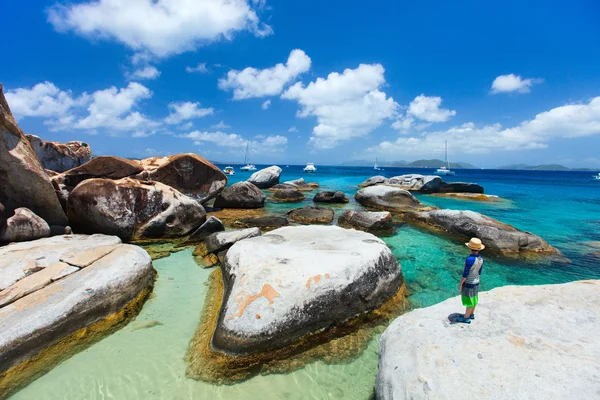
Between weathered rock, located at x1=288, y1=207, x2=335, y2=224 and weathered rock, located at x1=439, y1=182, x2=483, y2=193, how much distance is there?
85.1 feet

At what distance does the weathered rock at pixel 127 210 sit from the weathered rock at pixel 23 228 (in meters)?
1.87

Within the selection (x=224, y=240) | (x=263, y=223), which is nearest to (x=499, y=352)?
(x=224, y=240)

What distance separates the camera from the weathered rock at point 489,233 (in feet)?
40.3

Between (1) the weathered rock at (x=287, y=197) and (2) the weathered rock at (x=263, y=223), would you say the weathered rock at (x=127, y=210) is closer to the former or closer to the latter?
(2) the weathered rock at (x=263, y=223)

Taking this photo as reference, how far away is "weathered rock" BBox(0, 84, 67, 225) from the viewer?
8.96m

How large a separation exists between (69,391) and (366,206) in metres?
22.3

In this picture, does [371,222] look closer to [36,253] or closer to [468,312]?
[468,312]

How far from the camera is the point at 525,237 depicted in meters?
12.5

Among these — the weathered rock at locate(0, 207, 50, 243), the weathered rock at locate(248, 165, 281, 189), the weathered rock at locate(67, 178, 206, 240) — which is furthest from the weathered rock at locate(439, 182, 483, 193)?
the weathered rock at locate(0, 207, 50, 243)

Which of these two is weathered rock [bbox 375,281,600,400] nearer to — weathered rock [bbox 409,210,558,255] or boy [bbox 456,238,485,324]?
boy [bbox 456,238,485,324]

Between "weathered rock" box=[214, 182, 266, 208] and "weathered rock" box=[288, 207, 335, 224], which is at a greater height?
"weathered rock" box=[214, 182, 266, 208]

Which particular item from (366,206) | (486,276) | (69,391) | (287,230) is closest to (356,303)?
(287,230)

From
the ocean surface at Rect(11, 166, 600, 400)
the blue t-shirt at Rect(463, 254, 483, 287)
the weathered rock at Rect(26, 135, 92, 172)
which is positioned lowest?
the ocean surface at Rect(11, 166, 600, 400)

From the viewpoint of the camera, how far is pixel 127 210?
37.2 ft
